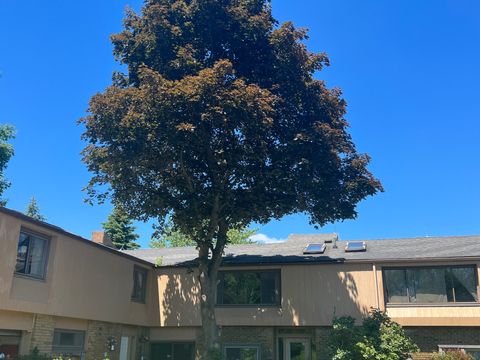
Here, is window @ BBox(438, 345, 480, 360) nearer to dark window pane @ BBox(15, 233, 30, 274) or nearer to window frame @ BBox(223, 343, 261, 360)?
window frame @ BBox(223, 343, 261, 360)

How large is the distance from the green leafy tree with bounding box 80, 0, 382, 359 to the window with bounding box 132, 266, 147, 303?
386 centimetres

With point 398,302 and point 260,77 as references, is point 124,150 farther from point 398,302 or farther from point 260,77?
point 398,302

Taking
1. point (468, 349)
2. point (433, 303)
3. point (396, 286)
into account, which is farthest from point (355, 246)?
point (468, 349)

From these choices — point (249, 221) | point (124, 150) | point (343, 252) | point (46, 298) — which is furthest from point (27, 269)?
point (343, 252)

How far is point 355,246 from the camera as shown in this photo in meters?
22.8

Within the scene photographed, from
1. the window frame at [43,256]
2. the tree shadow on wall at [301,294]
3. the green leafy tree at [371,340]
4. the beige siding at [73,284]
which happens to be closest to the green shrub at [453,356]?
the green leafy tree at [371,340]

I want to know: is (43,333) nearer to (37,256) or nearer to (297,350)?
(37,256)

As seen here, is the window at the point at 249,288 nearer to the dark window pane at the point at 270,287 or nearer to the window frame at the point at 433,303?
the dark window pane at the point at 270,287

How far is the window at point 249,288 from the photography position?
22125 millimetres

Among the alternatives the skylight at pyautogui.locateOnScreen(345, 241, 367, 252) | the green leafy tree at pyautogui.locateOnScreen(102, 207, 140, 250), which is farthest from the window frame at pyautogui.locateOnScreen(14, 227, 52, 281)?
the green leafy tree at pyautogui.locateOnScreen(102, 207, 140, 250)

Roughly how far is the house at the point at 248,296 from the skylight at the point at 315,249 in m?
0.05

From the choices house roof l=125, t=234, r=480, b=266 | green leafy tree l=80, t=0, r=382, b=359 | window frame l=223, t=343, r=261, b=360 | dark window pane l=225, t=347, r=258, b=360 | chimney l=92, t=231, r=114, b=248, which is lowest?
dark window pane l=225, t=347, r=258, b=360

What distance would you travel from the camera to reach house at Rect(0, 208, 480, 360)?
1648cm

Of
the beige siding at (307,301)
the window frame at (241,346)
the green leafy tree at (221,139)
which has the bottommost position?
the window frame at (241,346)
